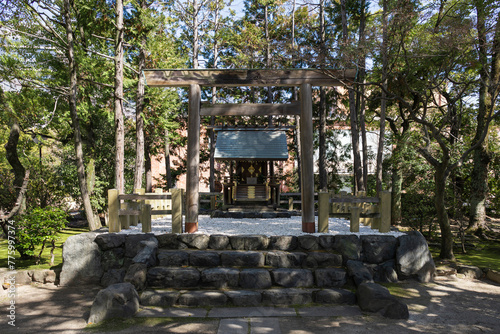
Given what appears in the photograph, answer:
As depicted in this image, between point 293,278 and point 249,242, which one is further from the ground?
point 249,242

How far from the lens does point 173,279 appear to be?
18.4ft

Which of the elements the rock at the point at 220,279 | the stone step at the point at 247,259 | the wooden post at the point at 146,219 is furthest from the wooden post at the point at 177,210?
the rock at the point at 220,279

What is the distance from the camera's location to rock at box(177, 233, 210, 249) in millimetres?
6520

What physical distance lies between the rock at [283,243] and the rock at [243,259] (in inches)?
18.8

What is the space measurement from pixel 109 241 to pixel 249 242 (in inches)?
116

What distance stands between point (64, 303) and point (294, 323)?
3.93 m

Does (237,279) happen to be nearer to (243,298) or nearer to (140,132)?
(243,298)

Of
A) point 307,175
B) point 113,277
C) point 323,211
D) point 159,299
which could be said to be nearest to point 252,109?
point 307,175

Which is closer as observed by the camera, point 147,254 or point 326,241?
point 147,254

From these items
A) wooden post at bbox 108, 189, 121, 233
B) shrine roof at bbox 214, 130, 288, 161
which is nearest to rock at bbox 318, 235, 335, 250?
wooden post at bbox 108, 189, 121, 233

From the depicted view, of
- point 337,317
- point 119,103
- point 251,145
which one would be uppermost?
point 119,103

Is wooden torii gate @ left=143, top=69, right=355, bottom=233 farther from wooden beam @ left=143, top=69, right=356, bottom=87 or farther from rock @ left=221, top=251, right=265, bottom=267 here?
rock @ left=221, top=251, right=265, bottom=267

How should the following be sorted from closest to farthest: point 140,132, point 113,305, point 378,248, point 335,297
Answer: point 113,305 → point 335,297 → point 378,248 → point 140,132

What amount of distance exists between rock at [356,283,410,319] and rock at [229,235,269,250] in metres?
2.09
